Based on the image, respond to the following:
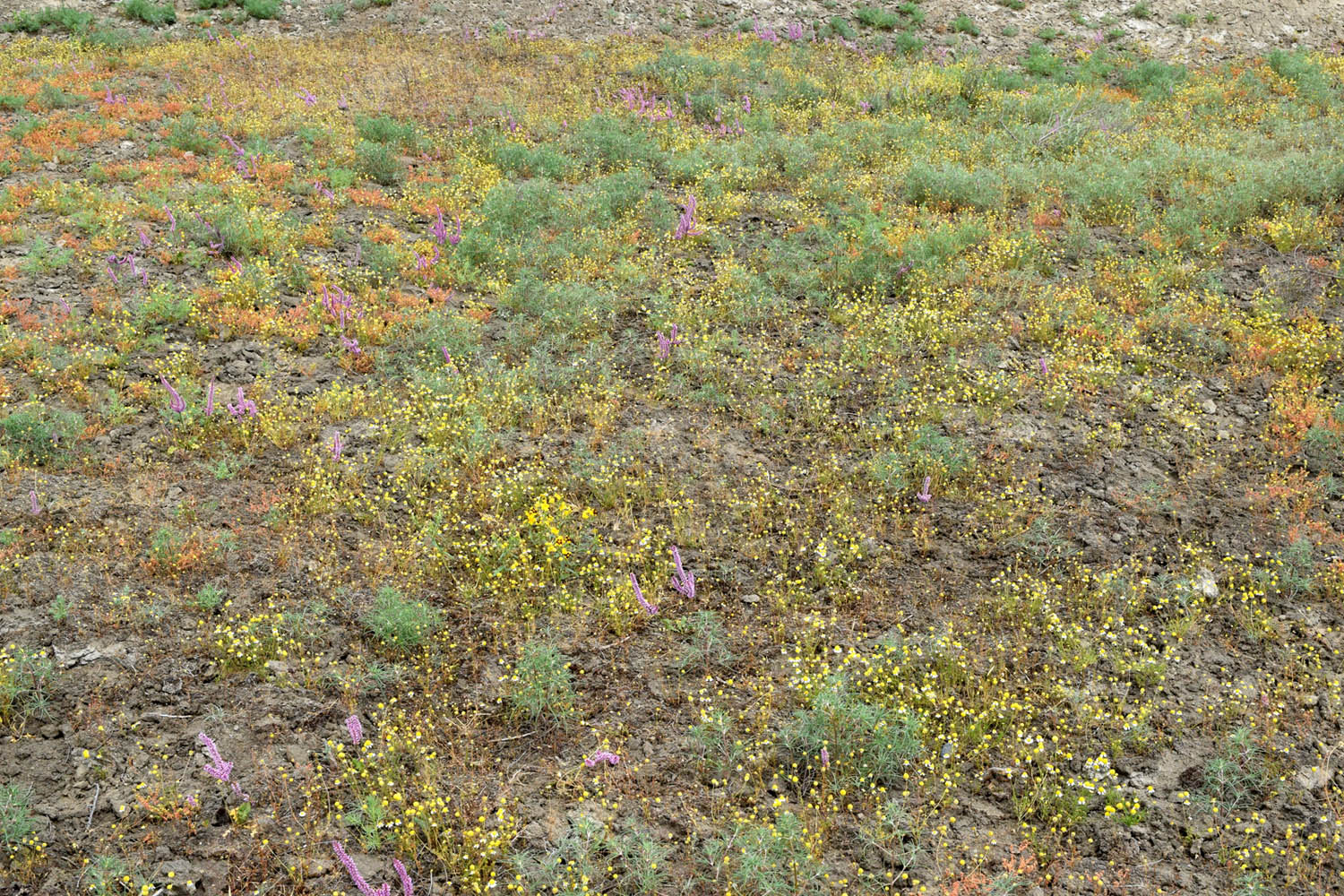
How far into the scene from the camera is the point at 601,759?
6.35m

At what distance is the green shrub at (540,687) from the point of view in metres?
6.70

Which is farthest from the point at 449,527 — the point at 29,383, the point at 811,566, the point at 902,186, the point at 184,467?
the point at 902,186

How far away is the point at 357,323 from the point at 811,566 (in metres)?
6.58

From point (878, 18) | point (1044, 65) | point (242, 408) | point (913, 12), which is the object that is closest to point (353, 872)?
point (242, 408)

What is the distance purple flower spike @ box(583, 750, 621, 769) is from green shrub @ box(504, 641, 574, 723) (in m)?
0.48

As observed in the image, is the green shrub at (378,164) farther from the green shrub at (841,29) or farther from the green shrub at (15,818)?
the green shrub at (841,29)

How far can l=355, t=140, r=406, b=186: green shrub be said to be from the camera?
15.0 metres

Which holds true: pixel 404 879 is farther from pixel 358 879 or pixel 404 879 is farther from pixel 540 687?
pixel 540 687

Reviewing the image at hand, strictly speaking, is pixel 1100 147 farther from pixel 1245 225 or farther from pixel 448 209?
pixel 448 209

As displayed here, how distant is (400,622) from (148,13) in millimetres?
22536

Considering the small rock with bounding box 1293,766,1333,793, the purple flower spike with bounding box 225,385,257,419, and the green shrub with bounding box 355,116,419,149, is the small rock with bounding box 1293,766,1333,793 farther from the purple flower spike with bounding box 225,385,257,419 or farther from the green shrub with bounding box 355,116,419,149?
the green shrub with bounding box 355,116,419,149

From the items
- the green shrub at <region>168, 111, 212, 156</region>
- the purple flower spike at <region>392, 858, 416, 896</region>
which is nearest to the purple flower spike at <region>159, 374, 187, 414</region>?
the purple flower spike at <region>392, 858, 416, 896</region>

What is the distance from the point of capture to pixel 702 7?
24078 millimetres

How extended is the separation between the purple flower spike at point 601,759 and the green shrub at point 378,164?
11.9m
